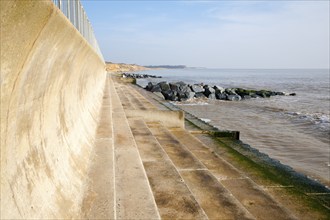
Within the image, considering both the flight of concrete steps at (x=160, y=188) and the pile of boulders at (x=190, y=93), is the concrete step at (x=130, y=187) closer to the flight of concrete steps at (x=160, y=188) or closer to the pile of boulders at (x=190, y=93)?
the flight of concrete steps at (x=160, y=188)

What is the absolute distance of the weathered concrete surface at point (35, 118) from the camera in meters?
1.69

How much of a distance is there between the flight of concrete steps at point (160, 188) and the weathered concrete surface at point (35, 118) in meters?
0.30

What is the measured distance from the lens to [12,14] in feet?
4.96

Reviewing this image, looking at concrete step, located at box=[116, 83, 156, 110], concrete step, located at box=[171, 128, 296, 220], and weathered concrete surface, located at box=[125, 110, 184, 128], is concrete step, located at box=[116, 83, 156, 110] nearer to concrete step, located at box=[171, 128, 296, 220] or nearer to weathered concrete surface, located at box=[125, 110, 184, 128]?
Result: weathered concrete surface, located at box=[125, 110, 184, 128]

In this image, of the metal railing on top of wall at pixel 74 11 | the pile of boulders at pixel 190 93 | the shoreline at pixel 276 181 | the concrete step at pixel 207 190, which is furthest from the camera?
the pile of boulders at pixel 190 93

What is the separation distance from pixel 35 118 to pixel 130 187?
1.31 meters

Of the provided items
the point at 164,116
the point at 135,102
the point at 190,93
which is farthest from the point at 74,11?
the point at 190,93

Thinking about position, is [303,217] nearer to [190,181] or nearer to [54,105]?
[190,181]

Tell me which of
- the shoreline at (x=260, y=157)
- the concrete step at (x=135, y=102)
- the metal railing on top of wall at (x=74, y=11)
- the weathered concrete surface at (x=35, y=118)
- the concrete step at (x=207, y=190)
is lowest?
the shoreline at (x=260, y=157)

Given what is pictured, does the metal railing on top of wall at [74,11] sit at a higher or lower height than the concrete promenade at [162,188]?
higher

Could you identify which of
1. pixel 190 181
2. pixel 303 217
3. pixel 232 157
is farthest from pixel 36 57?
pixel 232 157

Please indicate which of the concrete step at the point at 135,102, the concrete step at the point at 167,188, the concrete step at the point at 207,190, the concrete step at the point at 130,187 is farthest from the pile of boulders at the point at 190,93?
the concrete step at the point at 130,187

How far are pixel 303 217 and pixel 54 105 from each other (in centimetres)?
316

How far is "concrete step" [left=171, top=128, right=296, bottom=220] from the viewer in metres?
3.65
